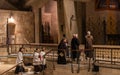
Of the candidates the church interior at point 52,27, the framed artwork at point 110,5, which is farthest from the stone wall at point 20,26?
the framed artwork at point 110,5

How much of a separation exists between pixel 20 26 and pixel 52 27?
15.6 ft

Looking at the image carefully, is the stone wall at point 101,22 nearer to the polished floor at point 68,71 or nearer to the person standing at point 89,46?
the person standing at point 89,46

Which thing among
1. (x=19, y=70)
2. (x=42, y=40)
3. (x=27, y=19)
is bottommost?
(x=19, y=70)

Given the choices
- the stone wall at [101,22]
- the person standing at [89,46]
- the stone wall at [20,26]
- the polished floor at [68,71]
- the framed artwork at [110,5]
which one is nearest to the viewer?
the polished floor at [68,71]

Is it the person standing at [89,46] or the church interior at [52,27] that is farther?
the church interior at [52,27]

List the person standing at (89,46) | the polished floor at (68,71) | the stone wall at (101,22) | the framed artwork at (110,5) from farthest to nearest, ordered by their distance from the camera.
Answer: the stone wall at (101,22), the framed artwork at (110,5), the person standing at (89,46), the polished floor at (68,71)

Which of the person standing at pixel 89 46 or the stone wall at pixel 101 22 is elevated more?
the stone wall at pixel 101 22

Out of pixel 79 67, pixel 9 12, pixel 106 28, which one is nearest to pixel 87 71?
pixel 79 67

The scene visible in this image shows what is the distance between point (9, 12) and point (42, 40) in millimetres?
4708

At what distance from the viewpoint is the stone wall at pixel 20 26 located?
2637 centimetres

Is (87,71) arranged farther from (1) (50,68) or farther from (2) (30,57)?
(2) (30,57)

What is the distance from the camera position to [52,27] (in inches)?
1236

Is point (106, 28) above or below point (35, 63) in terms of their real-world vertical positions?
above

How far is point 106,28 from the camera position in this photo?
2525 centimetres
